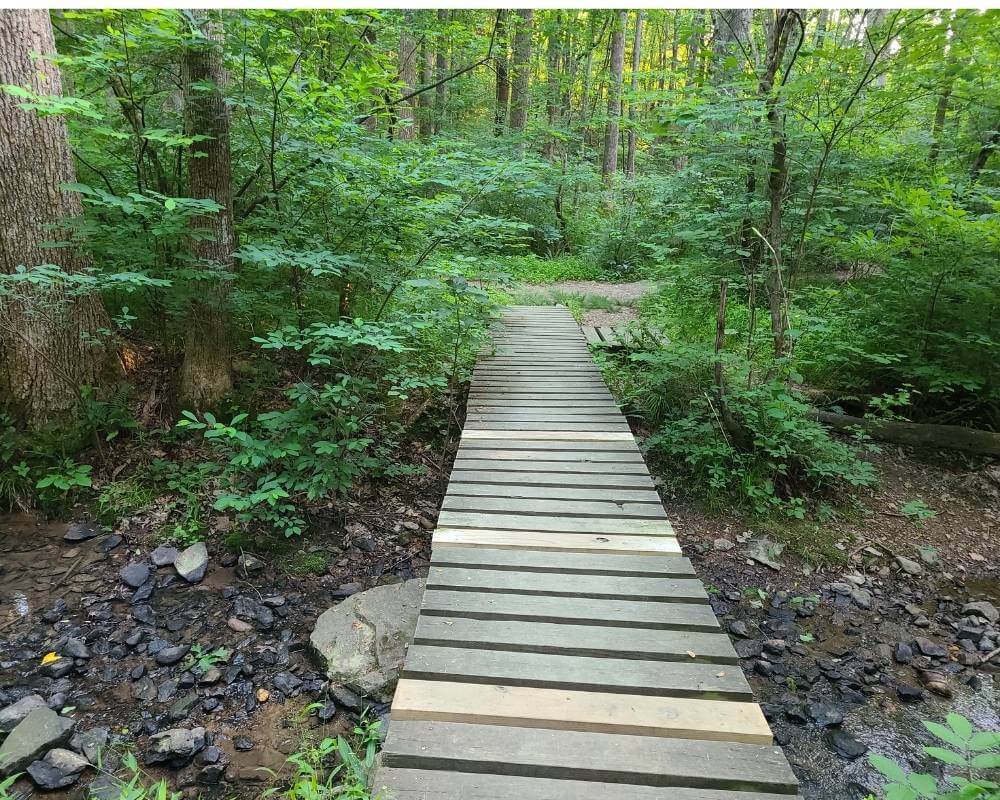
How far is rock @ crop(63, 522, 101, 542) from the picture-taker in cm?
427

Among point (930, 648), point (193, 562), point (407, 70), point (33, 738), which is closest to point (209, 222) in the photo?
point (193, 562)

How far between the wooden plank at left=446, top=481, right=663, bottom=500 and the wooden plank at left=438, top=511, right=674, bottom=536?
0.25 meters

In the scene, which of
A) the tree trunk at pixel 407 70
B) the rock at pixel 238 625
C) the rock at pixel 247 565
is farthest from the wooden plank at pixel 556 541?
the tree trunk at pixel 407 70

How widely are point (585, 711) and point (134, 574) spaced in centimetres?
372

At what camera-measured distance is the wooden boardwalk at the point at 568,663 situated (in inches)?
79.9

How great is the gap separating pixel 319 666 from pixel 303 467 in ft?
4.91

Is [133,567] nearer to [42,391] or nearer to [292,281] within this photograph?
[42,391]

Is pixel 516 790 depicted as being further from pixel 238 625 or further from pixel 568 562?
pixel 238 625

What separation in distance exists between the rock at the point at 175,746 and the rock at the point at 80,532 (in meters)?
2.03

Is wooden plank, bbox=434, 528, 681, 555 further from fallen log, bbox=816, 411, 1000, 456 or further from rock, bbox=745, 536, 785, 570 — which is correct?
fallen log, bbox=816, 411, 1000, 456

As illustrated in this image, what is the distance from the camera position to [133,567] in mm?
4180

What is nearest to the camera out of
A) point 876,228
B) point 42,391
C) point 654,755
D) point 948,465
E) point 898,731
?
point 654,755

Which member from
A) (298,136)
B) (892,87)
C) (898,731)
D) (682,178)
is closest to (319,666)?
(898,731)

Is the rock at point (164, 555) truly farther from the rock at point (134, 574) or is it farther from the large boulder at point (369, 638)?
the large boulder at point (369, 638)
